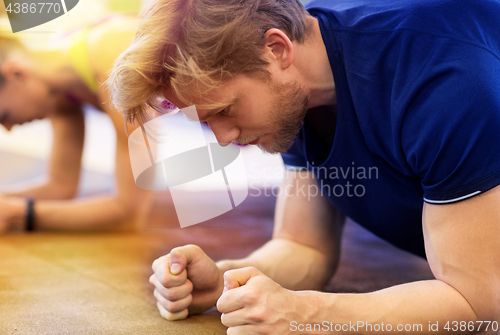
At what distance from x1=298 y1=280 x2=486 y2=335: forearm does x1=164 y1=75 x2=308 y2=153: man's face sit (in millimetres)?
337

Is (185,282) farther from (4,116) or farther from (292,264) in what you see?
(4,116)

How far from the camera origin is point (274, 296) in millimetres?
689

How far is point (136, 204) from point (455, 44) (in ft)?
3.88

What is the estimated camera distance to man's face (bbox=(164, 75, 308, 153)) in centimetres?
82

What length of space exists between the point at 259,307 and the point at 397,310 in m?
0.22

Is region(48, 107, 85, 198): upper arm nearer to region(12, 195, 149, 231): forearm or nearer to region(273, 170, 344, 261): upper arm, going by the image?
region(12, 195, 149, 231): forearm

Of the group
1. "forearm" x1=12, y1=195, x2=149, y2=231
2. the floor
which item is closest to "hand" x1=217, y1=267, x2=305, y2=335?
the floor

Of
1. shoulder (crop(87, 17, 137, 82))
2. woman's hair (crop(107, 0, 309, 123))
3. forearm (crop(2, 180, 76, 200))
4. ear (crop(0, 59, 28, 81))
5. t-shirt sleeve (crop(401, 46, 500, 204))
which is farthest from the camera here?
forearm (crop(2, 180, 76, 200))

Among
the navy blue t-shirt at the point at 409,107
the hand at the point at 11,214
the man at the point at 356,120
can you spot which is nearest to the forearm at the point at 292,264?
the man at the point at 356,120

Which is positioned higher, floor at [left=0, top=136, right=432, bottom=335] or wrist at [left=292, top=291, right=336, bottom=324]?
wrist at [left=292, top=291, right=336, bottom=324]

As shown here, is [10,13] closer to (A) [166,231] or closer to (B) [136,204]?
→ (B) [136,204]

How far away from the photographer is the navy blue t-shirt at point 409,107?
661 mm

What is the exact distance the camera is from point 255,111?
0.85m

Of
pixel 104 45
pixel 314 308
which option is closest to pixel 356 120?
pixel 314 308
